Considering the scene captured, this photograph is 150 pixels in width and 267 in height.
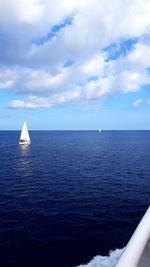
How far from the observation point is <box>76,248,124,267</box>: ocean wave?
20572 mm

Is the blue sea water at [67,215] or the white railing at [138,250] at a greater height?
the white railing at [138,250]

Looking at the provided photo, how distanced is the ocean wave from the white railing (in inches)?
469

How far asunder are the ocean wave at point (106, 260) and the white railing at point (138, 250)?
11916 mm

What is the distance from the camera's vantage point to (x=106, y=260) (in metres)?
21.6

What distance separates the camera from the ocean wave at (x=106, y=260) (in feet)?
67.5

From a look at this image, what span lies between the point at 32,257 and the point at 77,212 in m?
12.1

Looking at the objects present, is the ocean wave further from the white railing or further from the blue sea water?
the white railing

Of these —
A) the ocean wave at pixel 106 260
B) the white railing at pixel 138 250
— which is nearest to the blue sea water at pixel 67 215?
the ocean wave at pixel 106 260

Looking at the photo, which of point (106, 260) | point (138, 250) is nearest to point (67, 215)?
point (106, 260)

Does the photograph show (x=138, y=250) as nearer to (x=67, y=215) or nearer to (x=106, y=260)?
(x=106, y=260)

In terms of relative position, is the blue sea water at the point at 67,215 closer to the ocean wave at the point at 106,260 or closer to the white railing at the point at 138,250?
the ocean wave at the point at 106,260

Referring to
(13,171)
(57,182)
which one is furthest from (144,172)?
(13,171)

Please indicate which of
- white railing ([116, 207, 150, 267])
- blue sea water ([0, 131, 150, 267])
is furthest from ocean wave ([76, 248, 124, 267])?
white railing ([116, 207, 150, 267])

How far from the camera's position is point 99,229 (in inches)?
1111
